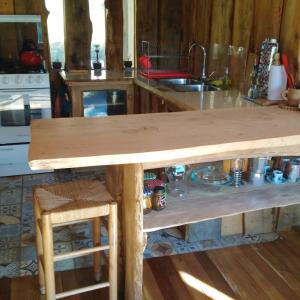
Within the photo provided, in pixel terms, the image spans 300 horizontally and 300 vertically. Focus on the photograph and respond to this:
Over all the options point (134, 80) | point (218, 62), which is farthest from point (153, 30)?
point (218, 62)

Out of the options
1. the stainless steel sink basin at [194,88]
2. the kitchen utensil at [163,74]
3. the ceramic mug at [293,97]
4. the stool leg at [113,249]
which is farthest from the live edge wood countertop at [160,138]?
the kitchen utensil at [163,74]

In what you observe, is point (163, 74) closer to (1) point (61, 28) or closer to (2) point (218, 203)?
(1) point (61, 28)

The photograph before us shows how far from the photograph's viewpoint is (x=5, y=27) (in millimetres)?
4016

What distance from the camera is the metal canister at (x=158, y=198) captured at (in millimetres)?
1875

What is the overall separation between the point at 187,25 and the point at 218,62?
79 centimetres

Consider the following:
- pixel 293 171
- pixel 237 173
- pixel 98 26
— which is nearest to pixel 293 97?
pixel 293 171

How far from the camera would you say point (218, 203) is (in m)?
1.95

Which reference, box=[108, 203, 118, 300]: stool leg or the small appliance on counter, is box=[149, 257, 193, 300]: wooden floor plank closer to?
box=[108, 203, 118, 300]: stool leg

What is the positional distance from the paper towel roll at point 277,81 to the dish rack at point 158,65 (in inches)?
55.4

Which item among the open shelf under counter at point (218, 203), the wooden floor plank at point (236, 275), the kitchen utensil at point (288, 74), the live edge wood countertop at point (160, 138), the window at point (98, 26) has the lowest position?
the wooden floor plank at point (236, 275)

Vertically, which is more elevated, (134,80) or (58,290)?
(134,80)

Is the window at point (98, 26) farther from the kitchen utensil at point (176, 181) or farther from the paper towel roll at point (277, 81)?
the kitchen utensil at point (176, 181)

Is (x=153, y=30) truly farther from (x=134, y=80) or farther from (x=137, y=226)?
(x=137, y=226)

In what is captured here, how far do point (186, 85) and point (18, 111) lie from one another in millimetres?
1617
